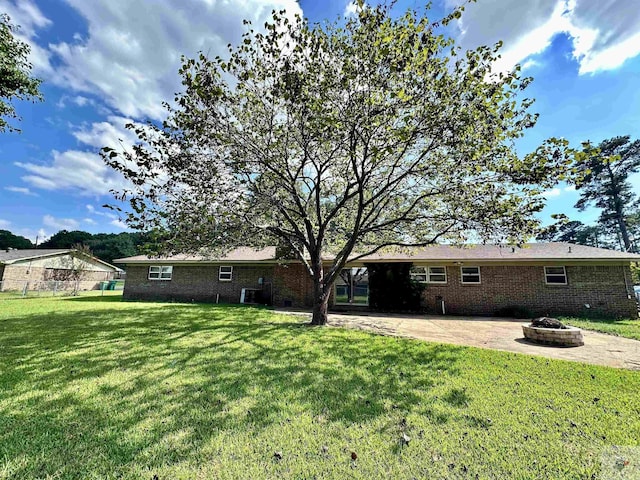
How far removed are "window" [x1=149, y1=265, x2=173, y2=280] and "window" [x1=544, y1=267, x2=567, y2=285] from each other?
66.7 feet

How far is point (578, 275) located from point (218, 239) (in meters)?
14.9

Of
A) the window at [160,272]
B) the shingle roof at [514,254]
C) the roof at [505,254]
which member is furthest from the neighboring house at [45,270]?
the shingle roof at [514,254]

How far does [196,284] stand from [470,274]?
1527 cm

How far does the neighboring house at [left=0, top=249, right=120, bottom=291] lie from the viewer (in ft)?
84.0

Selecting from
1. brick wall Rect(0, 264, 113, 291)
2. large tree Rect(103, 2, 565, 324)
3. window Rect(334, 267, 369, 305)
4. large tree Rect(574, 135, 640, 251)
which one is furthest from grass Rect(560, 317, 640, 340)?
brick wall Rect(0, 264, 113, 291)

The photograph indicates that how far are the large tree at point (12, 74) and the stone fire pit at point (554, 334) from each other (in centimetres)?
2016

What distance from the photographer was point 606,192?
34031 millimetres

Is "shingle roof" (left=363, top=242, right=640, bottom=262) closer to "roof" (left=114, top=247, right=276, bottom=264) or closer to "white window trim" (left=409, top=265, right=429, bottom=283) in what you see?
"white window trim" (left=409, top=265, right=429, bottom=283)

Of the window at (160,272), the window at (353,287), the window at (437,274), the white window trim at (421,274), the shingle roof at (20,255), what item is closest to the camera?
the window at (437,274)

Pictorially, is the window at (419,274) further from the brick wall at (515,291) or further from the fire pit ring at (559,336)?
the fire pit ring at (559,336)

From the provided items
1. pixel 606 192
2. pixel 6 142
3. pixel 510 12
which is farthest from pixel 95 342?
pixel 606 192

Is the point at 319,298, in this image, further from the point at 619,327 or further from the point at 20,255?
the point at 20,255

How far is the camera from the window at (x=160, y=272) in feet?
60.3

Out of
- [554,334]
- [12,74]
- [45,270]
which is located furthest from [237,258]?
[45,270]
